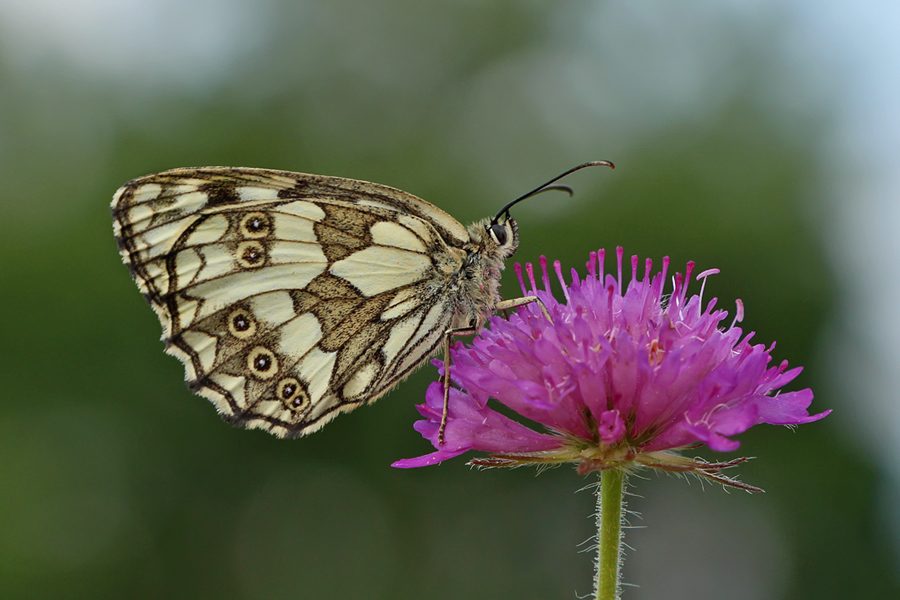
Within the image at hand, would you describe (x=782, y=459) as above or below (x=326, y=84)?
below

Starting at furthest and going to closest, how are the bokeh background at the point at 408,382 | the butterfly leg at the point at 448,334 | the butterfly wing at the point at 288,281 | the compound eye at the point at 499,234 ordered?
1. the bokeh background at the point at 408,382
2. the compound eye at the point at 499,234
3. the butterfly wing at the point at 288,281
4. the butterfly leg at the point at 448,334

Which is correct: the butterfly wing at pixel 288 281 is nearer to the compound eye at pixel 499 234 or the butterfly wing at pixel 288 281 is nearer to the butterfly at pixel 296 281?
the butterfly at pixel 296 281

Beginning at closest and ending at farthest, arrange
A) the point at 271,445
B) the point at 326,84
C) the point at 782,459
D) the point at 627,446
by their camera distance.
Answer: the point at 627,446 → the point at 271,445 → the point at 782,459 → the point at 326,84

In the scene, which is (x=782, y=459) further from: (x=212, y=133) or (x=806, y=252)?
(x=212, y=133)

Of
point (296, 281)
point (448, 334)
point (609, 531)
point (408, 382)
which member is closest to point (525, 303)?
point (448, 334)

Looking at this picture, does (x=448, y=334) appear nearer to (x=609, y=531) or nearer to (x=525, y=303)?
(x=525, y=303)

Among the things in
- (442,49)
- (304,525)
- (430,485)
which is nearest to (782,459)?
(430,485)

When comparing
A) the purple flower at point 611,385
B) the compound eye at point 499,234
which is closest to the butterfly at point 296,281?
the compound eye at point 499,234
